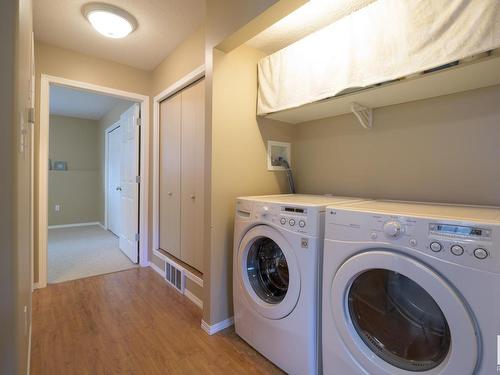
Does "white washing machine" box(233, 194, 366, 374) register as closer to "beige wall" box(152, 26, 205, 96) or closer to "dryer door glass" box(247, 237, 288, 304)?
"dryer door glass" box(247, 237, 288, 304)

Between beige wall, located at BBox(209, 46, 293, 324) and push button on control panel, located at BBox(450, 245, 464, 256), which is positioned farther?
beige wall, located at BBox(209, 46, 293, 324)

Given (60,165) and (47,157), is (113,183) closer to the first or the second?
(60,165)

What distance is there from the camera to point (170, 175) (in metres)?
2.75

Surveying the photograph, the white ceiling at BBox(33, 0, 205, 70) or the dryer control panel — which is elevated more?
the white ceiling at BBox(33, 0, 205, 70)

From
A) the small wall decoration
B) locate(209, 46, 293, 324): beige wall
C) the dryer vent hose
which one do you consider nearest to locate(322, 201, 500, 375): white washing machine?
locate(209, 46, 293, 324): beige wall

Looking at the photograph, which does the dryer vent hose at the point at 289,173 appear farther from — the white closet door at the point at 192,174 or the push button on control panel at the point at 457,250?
the push button on control panel at the point at 457,250

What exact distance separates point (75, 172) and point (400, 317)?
6.20 m

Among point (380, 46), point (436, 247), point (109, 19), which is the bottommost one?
point (436, 247)

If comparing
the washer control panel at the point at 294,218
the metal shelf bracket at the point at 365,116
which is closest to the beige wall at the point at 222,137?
the washer control panel at the point at 294,218

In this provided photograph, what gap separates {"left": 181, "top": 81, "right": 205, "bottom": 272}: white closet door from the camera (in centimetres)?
223

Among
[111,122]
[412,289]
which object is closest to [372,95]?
[412,289]

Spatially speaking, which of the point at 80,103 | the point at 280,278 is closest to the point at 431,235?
the point at 280,278

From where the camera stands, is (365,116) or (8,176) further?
(365,116)

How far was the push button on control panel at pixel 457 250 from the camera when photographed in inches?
32.3
